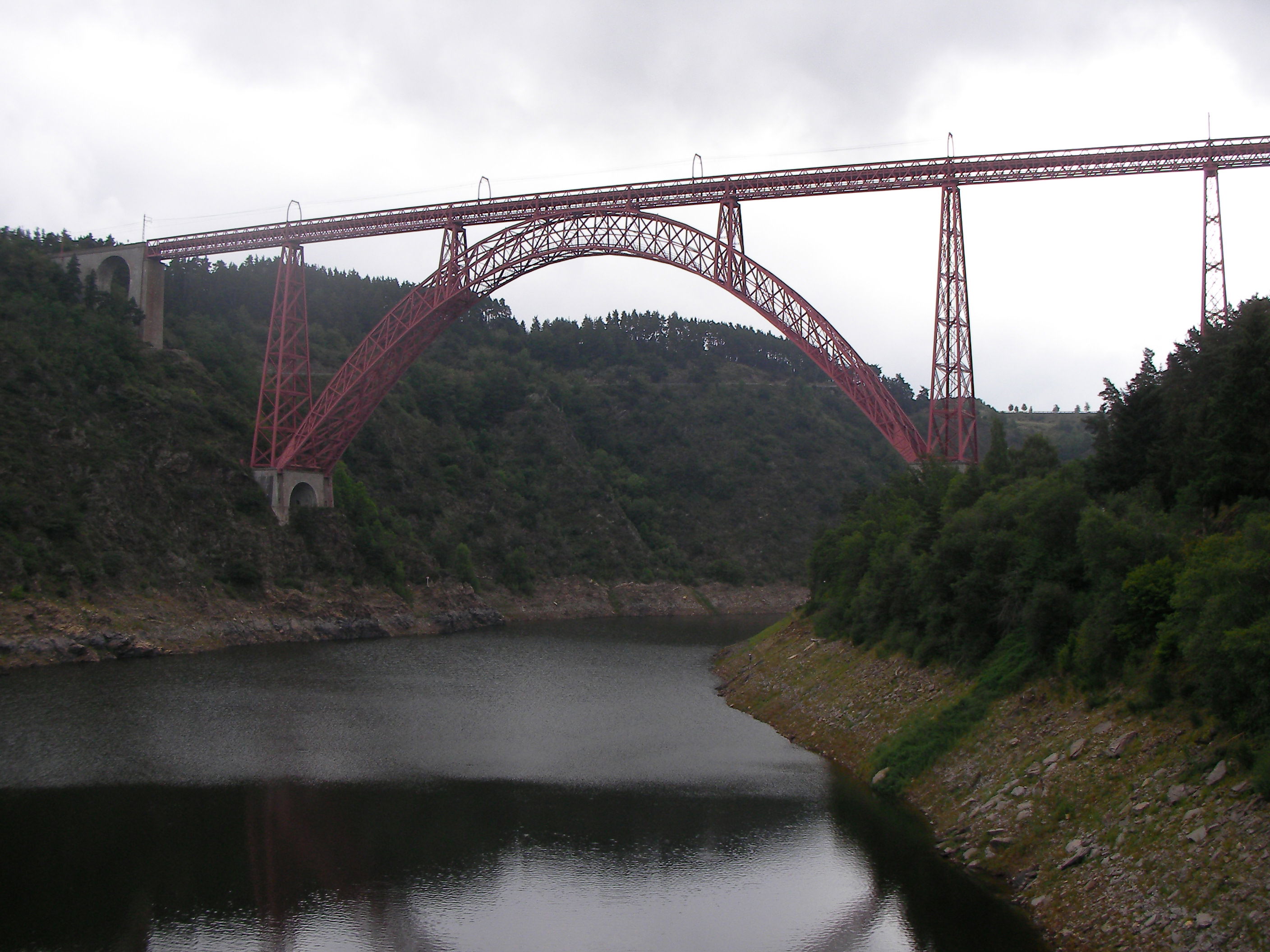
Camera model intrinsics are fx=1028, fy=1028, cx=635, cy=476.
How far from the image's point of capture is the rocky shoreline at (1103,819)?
34.8 ft

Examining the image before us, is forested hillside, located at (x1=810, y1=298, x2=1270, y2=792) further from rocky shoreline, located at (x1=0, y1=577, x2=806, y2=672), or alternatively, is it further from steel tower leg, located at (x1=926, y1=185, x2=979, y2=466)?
rocky shoreline, located at (x1=0, y1=577, x2=806, y2=672)

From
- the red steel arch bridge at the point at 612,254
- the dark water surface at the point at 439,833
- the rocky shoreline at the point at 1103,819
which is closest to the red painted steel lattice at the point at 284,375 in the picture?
the red steel arch bridge at the point at 612,254

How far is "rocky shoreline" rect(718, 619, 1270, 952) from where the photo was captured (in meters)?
10.6

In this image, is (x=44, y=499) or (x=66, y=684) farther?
(x=44, y=499)

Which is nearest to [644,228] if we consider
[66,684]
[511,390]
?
[66,684]

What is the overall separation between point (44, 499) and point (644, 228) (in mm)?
22944

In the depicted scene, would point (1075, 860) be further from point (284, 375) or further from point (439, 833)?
point (284, 375)

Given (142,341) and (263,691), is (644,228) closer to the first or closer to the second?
(263,691)

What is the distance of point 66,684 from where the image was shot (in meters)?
27.2

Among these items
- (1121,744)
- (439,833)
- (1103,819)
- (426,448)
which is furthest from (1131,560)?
(426,448)

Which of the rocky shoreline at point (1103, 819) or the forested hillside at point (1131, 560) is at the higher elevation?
the forested hillside at point (1131, 560)

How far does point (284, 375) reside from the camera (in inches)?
1825

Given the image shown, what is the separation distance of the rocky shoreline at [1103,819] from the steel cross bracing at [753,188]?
49.8 feet

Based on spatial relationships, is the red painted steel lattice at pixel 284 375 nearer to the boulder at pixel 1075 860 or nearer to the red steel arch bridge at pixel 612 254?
the red steel arch bridge at pixel 612 254
